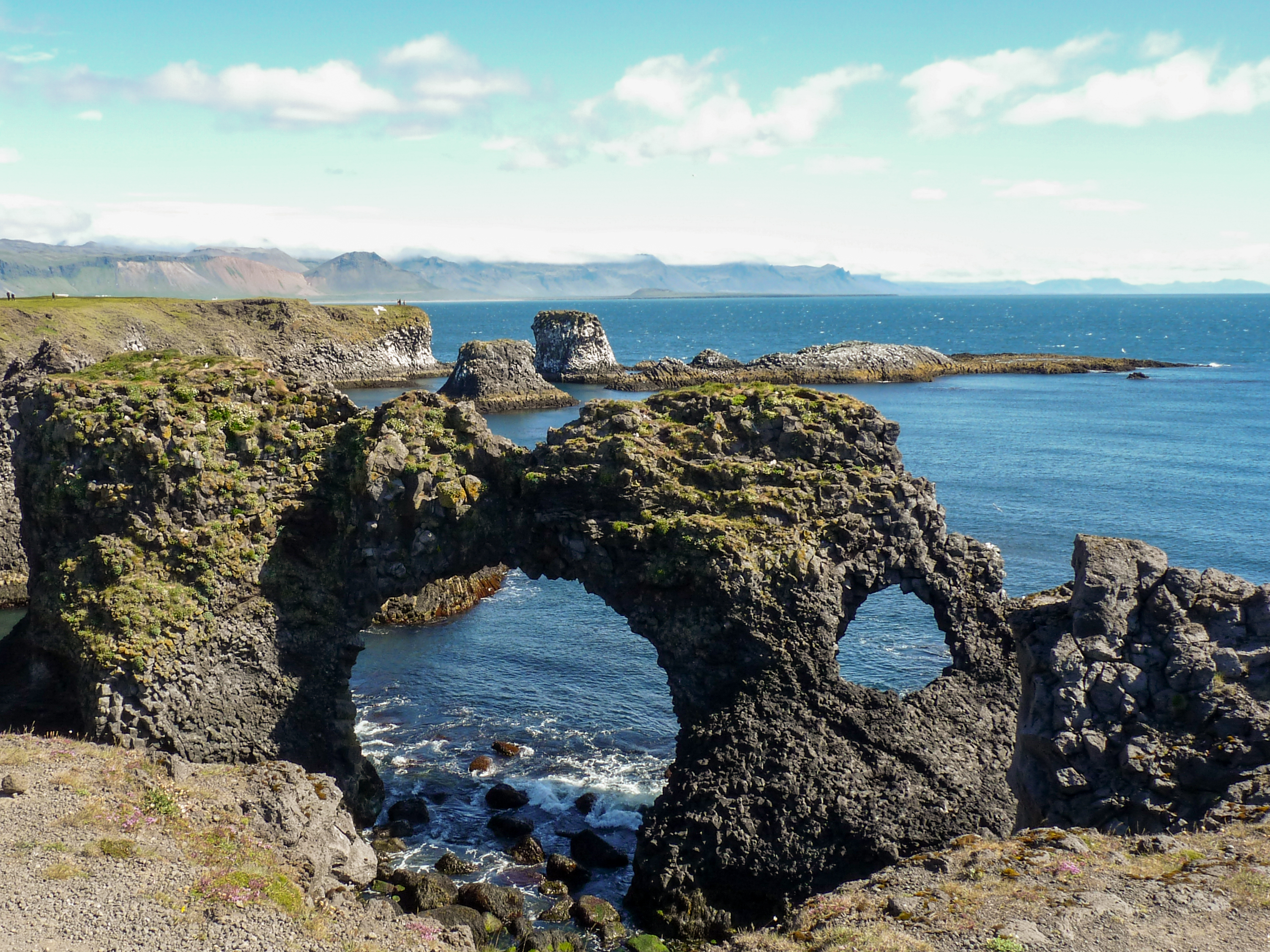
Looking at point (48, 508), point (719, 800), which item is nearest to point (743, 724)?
point (719, 800)

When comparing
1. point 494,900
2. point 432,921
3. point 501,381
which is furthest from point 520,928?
point 501,381

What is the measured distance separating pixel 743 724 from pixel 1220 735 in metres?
11.8

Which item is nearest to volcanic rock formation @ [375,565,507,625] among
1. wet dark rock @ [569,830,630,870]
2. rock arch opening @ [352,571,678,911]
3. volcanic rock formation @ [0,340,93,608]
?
rock arch opening @ [352,571,678,911]

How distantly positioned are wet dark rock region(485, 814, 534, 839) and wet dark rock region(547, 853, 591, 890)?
2.31 meters

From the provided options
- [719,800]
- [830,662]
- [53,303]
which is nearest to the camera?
[719,800]

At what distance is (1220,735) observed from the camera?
73.4ft

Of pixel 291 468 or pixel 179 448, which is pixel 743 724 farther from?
pixel 179 448

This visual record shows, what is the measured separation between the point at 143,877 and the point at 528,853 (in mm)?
11649

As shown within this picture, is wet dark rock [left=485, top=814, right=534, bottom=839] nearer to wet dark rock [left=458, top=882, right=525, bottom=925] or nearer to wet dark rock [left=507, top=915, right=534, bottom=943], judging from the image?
wet dark rock [left=458, top=882, right=525, bottom=925]

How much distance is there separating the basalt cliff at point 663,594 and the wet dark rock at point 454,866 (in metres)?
3.66

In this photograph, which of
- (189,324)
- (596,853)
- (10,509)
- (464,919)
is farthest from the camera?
(189,324)

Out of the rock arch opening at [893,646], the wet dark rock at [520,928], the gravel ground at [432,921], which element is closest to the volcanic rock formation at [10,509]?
the gravel ground at [432,921]

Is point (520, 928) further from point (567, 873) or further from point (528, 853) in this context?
point (528, 853)

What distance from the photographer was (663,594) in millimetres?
28828
